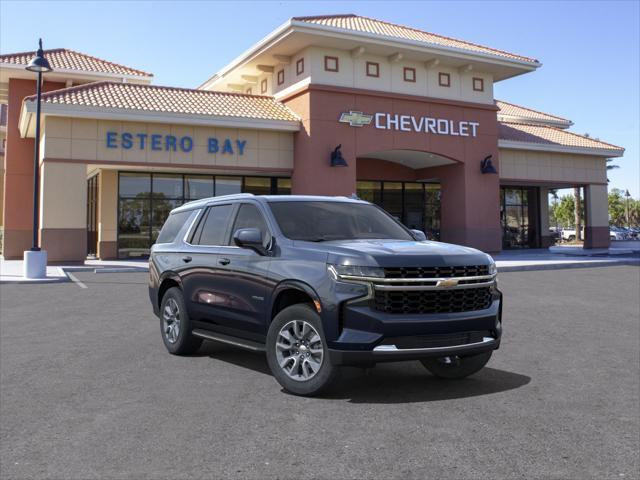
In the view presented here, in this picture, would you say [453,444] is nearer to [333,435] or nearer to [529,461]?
[529,461]

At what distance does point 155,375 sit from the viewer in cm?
634

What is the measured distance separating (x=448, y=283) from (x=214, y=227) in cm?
318

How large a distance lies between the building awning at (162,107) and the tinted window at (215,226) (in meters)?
17.4

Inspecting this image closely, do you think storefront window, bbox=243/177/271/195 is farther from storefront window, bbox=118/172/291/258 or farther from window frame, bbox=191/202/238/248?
window frame, bbox=191/202/238/248

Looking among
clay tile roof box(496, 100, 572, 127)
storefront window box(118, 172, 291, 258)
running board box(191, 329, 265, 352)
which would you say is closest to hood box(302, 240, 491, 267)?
running board box(191, 329, 265, 352)

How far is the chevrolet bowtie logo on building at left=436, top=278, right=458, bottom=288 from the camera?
5.20m

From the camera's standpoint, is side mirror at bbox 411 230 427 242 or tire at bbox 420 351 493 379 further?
side mirror at bbox 411 230 427 242

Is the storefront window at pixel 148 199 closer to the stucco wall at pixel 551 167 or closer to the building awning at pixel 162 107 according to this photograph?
the building awning at pixel 162 107

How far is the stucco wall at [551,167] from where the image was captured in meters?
31.7

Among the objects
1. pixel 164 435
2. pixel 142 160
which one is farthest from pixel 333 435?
pixel 142 160

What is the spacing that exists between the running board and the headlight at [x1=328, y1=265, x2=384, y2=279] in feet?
4.16

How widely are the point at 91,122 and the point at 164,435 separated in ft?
68.8

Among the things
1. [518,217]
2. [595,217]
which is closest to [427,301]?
[595,217]

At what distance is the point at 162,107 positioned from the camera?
24.2 metres
